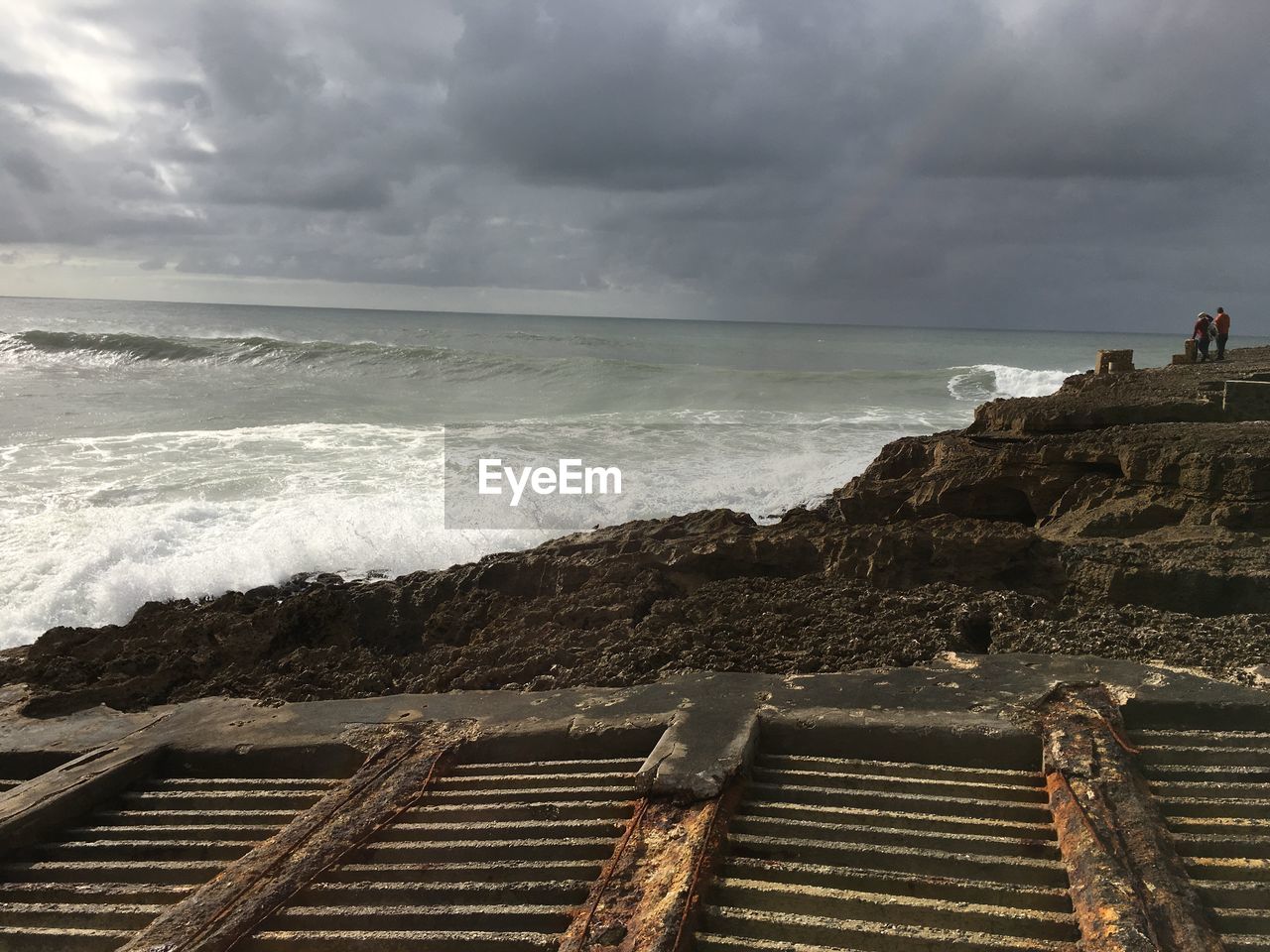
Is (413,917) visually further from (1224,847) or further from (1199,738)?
(1199,738)

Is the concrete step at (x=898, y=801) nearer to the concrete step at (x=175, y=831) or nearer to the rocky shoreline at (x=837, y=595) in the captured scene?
the rocky shoreline at (x=837, y=595)

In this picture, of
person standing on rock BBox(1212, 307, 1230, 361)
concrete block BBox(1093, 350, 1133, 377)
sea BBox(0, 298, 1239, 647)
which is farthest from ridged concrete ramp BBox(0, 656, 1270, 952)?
person standing on rock BBox(1212, 307, 1230, 361)

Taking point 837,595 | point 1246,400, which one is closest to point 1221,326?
point 1246,400

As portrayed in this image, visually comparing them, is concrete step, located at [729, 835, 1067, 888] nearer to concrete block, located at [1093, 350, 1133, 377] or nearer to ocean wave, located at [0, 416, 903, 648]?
ocean wave, located at [0, 416, 903, 648]

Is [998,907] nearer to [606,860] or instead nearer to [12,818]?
[606,860]

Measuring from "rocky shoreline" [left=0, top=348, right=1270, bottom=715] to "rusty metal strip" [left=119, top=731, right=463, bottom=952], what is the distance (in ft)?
3.81

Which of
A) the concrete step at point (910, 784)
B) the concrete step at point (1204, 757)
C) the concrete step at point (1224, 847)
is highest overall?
the concrete step at point (1204, 757)

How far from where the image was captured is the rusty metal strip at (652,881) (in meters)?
2.93

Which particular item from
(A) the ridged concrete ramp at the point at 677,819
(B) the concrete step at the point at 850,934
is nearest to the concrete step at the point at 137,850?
(A) the ridged concrete ramp at the point at 677,819

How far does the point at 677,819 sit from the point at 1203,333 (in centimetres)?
1489

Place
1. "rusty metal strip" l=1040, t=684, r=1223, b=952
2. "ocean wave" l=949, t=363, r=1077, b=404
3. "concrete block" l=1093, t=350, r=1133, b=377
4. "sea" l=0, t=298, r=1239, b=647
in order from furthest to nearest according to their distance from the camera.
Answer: "ocean wave" l=949, t=363, r=1077, b=404, "concrete block" l=1093, t=350, r=1133, b=377, "sea" l=0, t=298, r=1239, b=647, "rusty metal strip" l=1040, t=684, r=1223, b=952

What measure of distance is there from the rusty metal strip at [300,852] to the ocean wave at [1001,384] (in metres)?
25.5

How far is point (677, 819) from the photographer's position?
3566mm

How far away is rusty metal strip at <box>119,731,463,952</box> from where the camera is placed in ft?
10.4
